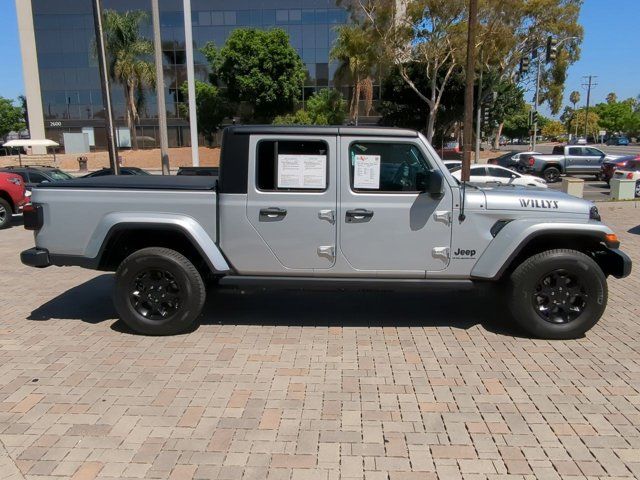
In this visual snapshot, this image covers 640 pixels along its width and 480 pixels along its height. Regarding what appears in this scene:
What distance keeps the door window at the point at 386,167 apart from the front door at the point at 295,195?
0.69 feet

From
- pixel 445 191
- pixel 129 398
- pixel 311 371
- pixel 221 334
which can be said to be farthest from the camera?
pixel 221 334

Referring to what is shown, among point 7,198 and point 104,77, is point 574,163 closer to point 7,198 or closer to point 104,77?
point 104,77

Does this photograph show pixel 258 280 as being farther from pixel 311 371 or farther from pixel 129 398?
pixel 129 398

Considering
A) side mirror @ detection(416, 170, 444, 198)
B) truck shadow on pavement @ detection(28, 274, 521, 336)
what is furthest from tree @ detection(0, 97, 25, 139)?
side mirror @ detection(416, 170, 444, 198)

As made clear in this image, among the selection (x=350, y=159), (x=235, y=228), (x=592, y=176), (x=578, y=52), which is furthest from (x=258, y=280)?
(x=578, y=52)

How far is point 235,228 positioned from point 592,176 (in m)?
26.4

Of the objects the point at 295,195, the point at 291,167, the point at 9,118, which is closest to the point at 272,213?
the point at 295,195

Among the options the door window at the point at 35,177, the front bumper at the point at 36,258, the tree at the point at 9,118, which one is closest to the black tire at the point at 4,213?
the door window at the point at 35,177

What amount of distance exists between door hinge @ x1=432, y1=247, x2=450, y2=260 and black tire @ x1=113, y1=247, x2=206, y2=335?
2157mm

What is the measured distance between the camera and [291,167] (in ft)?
15.6

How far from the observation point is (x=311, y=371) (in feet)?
13.9

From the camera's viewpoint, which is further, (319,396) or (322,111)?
(322,111)

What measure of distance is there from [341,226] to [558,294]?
209cm

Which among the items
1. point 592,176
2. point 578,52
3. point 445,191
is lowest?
point 592,176
